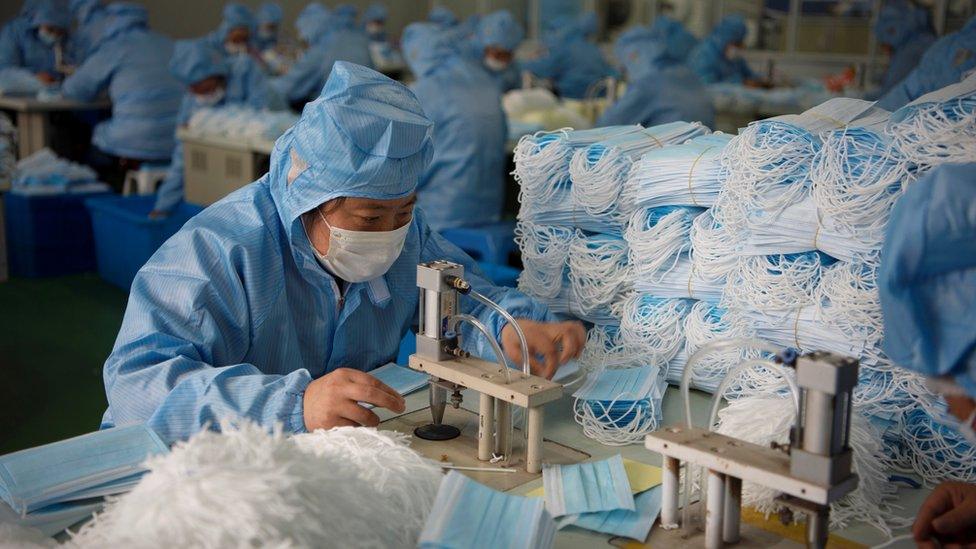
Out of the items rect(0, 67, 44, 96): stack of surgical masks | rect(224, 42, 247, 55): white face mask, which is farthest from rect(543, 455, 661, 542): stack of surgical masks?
rect(224, 42, 247, 55): white face mask

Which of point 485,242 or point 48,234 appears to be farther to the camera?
point 48,234

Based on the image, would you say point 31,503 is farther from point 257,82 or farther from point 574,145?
point 257,82

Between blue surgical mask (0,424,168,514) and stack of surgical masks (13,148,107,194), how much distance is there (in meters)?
3.82

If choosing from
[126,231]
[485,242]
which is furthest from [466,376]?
[126,231]

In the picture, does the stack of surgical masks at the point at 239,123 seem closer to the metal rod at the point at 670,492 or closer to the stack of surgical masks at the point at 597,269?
the stack of surgical masks at the point at 597,269

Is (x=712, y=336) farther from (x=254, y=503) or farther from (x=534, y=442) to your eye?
(x=254, y=503)

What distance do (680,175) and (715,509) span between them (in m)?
0.80

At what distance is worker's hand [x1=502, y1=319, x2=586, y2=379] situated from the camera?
5.57 ft

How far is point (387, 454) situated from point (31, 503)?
469 mm

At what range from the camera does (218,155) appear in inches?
182

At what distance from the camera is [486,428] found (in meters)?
1.47

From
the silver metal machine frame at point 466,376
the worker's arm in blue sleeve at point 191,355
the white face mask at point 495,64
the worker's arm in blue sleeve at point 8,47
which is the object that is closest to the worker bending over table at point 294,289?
the worker's arm in blue sleeve at point 191,355

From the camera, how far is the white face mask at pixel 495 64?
595 centimetres

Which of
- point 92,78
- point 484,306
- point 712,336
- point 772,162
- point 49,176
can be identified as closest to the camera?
point 772,162
